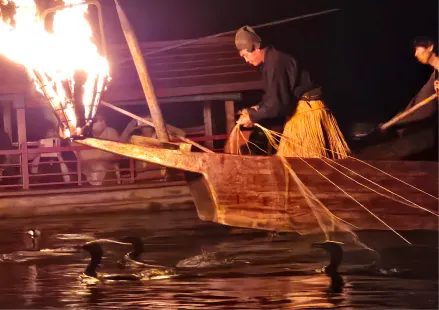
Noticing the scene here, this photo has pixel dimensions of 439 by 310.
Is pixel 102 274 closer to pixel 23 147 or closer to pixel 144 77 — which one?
pixel 144 77

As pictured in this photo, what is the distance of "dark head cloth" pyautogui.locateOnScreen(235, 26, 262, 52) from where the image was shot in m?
9.55

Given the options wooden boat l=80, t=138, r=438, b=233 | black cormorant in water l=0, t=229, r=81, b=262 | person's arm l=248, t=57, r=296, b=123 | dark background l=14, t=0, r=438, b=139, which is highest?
dark background l=14, t=0, r=438, b=139

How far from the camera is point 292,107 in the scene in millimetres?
9688

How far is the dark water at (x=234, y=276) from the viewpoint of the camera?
7666mm

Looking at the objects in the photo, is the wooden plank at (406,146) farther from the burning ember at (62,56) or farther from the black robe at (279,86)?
the burning ember at (62,56)

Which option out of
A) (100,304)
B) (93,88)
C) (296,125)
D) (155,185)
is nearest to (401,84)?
(155,185)

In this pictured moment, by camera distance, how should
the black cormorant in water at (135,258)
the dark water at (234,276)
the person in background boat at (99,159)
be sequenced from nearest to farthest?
the dark water at (234,276) → the black cormorant in water at (135,258) → the person in background boat at (99,159)

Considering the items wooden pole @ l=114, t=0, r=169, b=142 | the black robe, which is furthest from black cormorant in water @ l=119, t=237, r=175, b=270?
the black robe

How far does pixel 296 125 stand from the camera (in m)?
9.65

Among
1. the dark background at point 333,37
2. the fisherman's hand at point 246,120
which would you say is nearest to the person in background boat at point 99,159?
the dark background at point 333,37

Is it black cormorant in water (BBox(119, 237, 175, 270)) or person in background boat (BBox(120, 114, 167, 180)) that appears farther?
person in background boat (BBox(120, 114, 167, 180))

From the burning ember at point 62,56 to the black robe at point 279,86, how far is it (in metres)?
1.94

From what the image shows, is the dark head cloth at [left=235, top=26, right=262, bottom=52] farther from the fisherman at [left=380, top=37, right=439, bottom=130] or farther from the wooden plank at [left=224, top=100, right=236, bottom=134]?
the wooden plank at [left=224, top=100, right=236, bottom=134]

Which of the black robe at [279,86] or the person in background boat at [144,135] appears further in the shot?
the person in background boat at [144,135]
